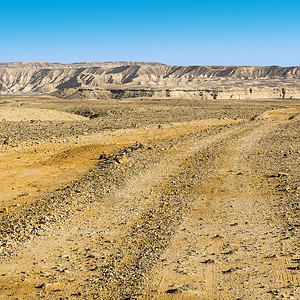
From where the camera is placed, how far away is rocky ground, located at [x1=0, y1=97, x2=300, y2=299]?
7.60 meters

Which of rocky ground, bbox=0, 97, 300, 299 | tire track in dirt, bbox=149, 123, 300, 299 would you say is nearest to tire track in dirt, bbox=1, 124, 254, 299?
rocky ground, bbox=0, 97, 300, 299

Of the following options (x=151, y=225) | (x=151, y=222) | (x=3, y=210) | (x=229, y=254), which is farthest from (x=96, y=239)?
(x=3, y=210)

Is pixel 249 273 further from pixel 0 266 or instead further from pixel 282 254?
pixel 0 266

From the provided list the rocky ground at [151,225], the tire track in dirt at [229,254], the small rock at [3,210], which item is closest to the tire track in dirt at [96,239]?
the rocky ground at [151,225]

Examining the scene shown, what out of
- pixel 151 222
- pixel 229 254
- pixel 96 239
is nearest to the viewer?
pixel 229 254

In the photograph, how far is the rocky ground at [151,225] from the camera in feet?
24.9

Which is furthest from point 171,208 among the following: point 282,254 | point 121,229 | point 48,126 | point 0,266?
point 48,126

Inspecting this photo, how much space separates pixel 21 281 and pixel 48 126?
94.4ft

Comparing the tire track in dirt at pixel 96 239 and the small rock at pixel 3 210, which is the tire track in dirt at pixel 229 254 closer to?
the tire track in dirt at pixel 96 239

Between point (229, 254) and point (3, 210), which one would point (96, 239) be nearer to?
point (229, 254)

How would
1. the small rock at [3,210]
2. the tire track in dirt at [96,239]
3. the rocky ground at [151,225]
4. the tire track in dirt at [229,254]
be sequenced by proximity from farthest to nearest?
the small rock at [3,210] < the tire track in dirt at [96,239] < the rocky ground at [151,225] < the tire track in dirt at [229,254]

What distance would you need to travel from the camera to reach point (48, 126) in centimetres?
3538

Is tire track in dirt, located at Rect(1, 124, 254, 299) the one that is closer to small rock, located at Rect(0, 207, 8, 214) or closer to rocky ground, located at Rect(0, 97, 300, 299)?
rocky ground, located at Rect(0, 97, 300, 299)

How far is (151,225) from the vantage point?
35.3ft
